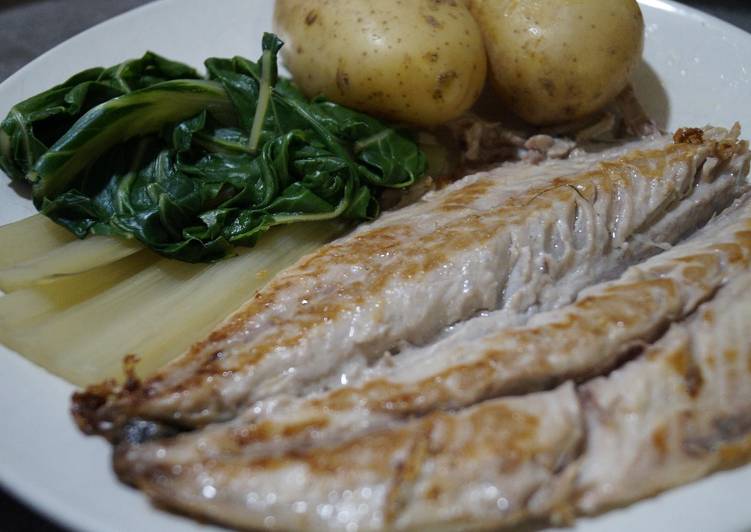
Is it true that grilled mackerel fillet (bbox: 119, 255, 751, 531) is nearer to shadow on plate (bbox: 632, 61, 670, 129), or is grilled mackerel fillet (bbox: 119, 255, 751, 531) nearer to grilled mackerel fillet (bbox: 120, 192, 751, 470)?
grilled mackerel fillet (bbox: 120, 192, 751, 470)

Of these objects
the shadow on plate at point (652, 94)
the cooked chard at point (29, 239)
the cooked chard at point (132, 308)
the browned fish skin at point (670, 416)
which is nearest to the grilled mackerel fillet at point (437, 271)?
the cooked chard at point (132, 308)

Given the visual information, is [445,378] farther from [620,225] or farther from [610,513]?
[620,225]

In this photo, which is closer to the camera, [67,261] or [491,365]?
[491,365]

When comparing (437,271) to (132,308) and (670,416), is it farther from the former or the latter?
(132,308)

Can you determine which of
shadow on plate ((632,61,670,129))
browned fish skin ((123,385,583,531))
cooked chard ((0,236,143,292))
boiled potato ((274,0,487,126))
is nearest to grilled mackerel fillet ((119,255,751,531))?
browned fish skin ((123,385,583,531))

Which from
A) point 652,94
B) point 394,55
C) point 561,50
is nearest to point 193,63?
point 394,55

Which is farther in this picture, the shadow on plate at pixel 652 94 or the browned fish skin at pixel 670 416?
the shadow on plate at pixel 652 94

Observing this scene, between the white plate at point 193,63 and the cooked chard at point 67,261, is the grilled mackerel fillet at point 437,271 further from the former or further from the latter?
the cooked chard at point 67,261
